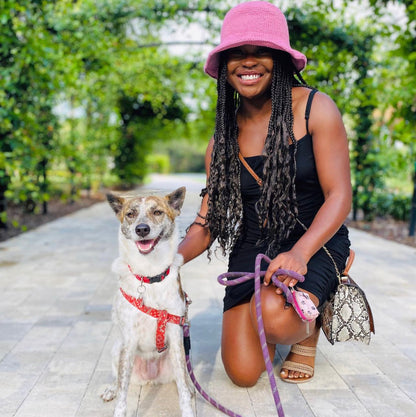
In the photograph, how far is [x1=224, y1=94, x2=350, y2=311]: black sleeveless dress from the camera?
2592 mm

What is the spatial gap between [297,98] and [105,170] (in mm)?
14408

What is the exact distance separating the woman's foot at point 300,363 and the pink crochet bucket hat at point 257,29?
5.34 feet

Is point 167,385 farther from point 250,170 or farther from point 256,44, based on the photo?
point 256,44

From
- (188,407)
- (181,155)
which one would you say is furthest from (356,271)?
(181,155)

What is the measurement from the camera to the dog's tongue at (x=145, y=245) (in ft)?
7.40

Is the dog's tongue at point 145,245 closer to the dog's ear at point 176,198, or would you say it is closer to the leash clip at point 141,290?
the leash clip at point 141,290

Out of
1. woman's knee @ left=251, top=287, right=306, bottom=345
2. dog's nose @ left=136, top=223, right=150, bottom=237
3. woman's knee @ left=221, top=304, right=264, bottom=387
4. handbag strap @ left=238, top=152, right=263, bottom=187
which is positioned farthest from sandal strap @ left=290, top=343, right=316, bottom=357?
dog's nose @ left=136, top=223, right=150, bottom=237

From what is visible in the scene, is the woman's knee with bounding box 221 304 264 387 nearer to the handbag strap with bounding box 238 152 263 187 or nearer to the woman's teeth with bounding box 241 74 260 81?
the handbag strap with bounding box 238 152 263 187

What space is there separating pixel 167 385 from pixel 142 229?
1056 mm

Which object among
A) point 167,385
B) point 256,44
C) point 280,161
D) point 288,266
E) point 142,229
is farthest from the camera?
point 167,385

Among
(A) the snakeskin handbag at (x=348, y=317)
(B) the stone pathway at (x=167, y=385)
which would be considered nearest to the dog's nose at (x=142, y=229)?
(B) the stone pathway at (x=167, y=385)

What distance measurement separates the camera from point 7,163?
232 inches

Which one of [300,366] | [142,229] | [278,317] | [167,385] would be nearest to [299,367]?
[300,366]

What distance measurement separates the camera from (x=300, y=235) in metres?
2.83
